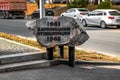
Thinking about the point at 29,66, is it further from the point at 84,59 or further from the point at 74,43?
the point at 84,59

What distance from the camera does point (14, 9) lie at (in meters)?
52.7

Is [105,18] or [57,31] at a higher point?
[57,31]

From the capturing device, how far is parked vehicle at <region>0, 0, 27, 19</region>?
2071 inches

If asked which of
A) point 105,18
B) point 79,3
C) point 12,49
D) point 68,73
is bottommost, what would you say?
point 79,3

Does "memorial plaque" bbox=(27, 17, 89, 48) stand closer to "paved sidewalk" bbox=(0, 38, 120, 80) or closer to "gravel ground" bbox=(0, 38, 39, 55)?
"paved sidewalk" bbox=(0, 38, 120, 80)

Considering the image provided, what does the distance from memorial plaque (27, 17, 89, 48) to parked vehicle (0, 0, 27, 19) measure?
41041 millimetres

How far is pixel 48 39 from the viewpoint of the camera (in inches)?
464

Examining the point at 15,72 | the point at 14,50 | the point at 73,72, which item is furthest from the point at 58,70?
the point at 14,50

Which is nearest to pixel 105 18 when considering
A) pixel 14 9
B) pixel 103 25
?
pixel 103 25

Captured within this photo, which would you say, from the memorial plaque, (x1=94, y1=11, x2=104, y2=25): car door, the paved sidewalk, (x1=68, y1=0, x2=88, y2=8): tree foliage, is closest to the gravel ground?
the paved sidewalk

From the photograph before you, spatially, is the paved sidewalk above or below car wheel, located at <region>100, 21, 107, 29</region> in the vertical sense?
above

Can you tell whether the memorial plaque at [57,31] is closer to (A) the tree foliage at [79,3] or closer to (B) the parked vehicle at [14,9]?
(B) the parked vehicle at [14,9]

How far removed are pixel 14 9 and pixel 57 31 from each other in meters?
41.5

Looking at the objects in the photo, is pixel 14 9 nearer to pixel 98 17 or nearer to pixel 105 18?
pixel 98 17
